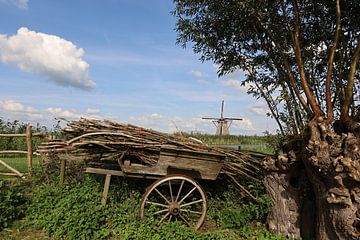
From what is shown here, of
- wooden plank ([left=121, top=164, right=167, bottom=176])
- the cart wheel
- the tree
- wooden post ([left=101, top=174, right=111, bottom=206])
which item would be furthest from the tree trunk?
wooden post ([left=101, top=174, right=111, bottom=206])

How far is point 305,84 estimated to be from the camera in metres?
6.32

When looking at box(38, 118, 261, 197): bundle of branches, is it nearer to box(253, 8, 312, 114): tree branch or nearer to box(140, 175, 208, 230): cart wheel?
box(140, 175, 208, 230): cart wheel

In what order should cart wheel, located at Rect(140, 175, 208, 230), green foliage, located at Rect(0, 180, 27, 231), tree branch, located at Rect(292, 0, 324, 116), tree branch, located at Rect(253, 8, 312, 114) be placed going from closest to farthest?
cart wheel, located at Rect(140, 175, 208, 230) < tree branch, located at Rect(292, 0, 324, 116) < green foliage, located at Rect(0, 180, 27, 231) < tree branch, located at Rect(253, 8, 312, 114)

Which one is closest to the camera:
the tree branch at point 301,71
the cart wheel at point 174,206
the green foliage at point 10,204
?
the cart wheel at point 174,206

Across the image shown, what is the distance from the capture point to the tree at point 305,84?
5.12 metres

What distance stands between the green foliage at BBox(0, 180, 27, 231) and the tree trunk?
14.9 feet

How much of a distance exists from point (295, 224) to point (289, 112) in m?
2.82

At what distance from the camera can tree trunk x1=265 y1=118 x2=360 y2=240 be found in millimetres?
4980

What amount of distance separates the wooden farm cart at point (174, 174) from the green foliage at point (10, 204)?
5.66ft

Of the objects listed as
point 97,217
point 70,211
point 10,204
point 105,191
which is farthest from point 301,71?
point 10,204

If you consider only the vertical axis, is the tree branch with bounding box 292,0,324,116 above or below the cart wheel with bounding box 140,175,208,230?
above

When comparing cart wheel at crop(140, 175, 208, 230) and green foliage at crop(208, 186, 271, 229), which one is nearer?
cart wheel at crop(140, 175, 208, 230)

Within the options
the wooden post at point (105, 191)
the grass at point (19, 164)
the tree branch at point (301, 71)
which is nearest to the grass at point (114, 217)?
the wooden post at point (105, 191)

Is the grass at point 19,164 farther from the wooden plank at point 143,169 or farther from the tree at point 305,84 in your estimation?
the tree at point 305,84
